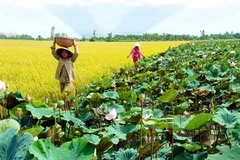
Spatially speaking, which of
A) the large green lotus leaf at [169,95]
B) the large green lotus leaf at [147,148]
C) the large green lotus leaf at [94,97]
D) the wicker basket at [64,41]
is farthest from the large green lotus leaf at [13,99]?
the wicker basket at [64,41]

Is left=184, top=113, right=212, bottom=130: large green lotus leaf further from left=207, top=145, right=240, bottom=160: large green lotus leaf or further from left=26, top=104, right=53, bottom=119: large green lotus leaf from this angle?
left=26, top=104, right=53, bottom=119: large green lotus leaf

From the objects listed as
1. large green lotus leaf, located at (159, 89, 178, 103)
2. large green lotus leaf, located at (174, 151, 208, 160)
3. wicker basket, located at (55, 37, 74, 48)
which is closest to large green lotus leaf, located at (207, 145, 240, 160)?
large green lotus leaf, located at (174, 151, 208, 160)

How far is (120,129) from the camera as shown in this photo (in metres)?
1.61

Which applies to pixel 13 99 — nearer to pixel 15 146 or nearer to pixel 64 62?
pixel 15 146

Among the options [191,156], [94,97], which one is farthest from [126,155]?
[94,97]

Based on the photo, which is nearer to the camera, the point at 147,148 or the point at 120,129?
the point at 147,148

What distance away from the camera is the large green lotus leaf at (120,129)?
1.57m

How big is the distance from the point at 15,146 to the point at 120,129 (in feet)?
2.04

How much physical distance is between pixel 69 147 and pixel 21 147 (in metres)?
0.12

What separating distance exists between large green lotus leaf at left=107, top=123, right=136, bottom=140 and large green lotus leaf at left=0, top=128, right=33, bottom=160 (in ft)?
1.80

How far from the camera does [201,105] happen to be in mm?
3182

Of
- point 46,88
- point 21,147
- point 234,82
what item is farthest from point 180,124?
point 46,88

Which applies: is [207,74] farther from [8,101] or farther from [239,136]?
[239,136]

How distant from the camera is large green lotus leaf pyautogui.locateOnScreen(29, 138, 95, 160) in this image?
102 centimetres
